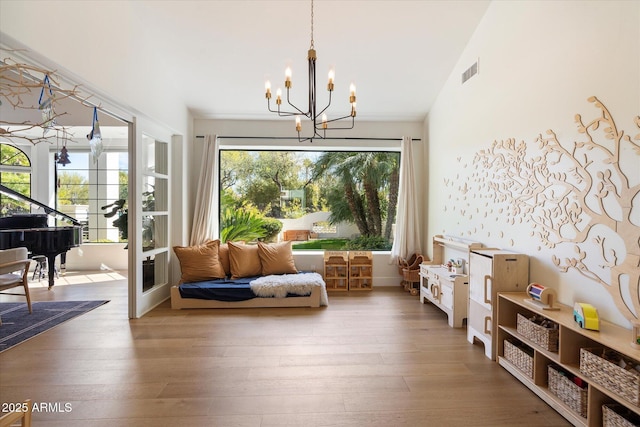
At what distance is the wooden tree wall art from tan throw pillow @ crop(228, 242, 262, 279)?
3380 millimetres

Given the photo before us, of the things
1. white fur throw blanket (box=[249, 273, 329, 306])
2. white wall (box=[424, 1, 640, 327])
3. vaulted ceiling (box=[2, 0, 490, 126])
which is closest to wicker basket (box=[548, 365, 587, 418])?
white wall (box=[424, 1, 640, 327])

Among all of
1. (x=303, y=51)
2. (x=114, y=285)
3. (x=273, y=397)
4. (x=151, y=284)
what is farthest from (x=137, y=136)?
(x=273, y=397)

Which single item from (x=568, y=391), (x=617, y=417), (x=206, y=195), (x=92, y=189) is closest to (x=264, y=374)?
(x=568, y=391)

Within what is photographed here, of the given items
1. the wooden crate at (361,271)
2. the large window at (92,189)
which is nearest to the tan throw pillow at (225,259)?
the wooden crate at (361,271)

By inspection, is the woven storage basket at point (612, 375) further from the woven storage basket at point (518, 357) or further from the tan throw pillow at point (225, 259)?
the tan throw pillow at point (225, 259)

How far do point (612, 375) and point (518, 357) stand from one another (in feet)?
2.70

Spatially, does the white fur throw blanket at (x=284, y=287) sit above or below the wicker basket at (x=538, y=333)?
below

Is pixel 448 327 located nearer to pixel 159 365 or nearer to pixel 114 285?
pixel 159 365

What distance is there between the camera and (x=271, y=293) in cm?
441

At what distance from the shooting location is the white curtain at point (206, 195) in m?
5.28

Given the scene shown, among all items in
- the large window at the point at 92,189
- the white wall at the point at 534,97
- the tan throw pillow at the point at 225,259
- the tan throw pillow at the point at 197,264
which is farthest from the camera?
the large window at the point at 92,189

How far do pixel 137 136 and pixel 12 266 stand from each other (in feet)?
6.71

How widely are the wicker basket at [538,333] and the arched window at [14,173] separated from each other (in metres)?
8.57

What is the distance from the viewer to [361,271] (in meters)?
5.43
